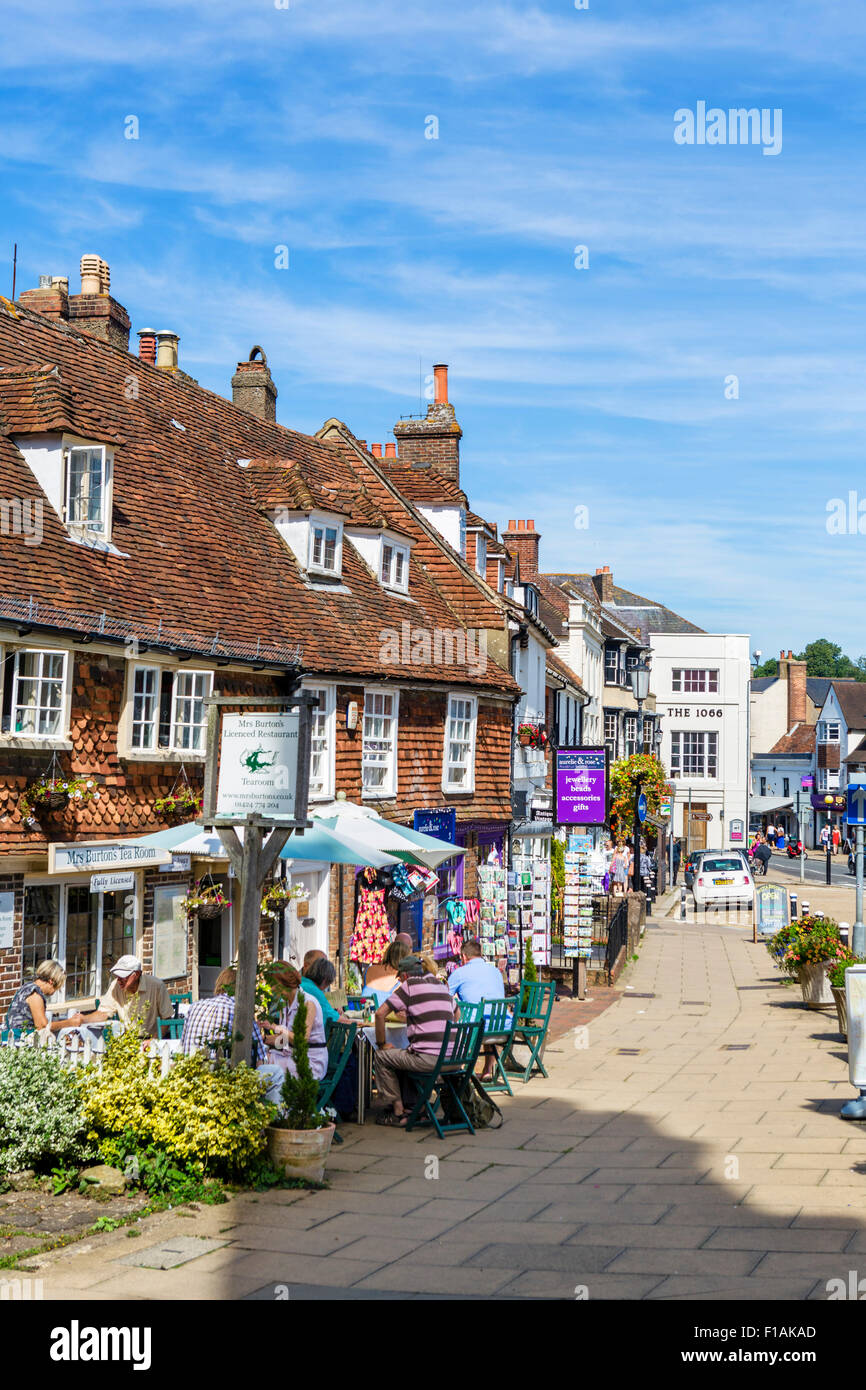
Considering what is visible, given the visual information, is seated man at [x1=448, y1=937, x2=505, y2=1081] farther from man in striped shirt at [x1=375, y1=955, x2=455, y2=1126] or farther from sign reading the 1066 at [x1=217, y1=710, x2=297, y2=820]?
sign reading the 1066 at [x1=217, y1=710, x2=297, y2=820]

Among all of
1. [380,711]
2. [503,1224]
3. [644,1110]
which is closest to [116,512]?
[380,711]

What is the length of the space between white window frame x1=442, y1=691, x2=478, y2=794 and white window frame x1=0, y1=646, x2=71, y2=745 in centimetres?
1013

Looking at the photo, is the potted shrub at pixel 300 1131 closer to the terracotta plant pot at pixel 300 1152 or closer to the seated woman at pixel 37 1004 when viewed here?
the terracotta plant pot at pixel 300 1152

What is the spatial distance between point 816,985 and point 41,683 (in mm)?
11666

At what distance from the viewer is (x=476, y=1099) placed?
1183cm

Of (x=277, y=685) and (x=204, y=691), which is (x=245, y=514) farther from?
(x=204, y=691)

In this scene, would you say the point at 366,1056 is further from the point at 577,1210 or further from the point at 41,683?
the point at 41,683

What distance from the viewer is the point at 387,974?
13273 mm

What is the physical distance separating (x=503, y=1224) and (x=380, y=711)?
13.2 m

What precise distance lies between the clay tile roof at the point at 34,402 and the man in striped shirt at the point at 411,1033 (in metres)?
7.89

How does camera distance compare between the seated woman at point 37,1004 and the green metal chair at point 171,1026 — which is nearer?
the seated woman at point 37,1004

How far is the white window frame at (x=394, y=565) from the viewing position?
23922mm

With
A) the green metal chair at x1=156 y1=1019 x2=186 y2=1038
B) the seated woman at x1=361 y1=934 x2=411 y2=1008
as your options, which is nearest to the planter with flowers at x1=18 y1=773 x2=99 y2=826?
the green metal chair at x1=156 y1=1019 x2=186 y2=1038

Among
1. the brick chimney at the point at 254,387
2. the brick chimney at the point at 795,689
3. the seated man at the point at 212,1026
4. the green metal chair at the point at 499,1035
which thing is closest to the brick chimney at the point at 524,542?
the brick chimney at the point at 254,387
